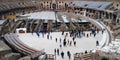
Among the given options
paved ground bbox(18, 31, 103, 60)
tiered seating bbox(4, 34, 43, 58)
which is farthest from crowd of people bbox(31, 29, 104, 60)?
tiered seating bbox(4, 34, 43, 58)

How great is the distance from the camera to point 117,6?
68.8 m

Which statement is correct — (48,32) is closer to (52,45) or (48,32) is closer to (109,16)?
(52,45)

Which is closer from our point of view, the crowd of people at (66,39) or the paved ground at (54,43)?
the crowd of people at (66,39)

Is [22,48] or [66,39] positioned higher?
[22,48]

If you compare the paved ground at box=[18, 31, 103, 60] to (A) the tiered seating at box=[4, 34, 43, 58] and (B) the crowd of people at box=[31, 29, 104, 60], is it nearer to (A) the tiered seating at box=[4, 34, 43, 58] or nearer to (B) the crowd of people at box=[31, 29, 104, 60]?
(B) the crowd of people at box=[31, 29, 104, 60]

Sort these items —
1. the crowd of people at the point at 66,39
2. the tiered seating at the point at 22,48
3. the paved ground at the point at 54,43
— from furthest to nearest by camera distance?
the paved ground at the point at 54,43
the crowd of people at the point at 66,39
the tiered seating at the point at 22,48

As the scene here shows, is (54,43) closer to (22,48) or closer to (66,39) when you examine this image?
(66,39)

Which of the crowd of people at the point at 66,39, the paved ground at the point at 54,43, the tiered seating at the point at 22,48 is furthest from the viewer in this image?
the paved ground at the point at 54,43

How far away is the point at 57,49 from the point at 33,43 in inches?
197

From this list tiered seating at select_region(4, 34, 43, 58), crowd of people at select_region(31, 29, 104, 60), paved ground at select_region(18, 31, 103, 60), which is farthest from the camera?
paved ground at select_region(18, 31, 103, 60)

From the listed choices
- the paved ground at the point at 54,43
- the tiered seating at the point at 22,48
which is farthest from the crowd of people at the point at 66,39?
the tiered seating at the point at 22,48

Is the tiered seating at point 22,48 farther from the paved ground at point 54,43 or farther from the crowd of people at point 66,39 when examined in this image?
the crowd of people at point 66,39

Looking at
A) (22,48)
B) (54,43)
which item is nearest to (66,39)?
(54,43)

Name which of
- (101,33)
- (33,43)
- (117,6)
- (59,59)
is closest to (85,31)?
(101,33)
